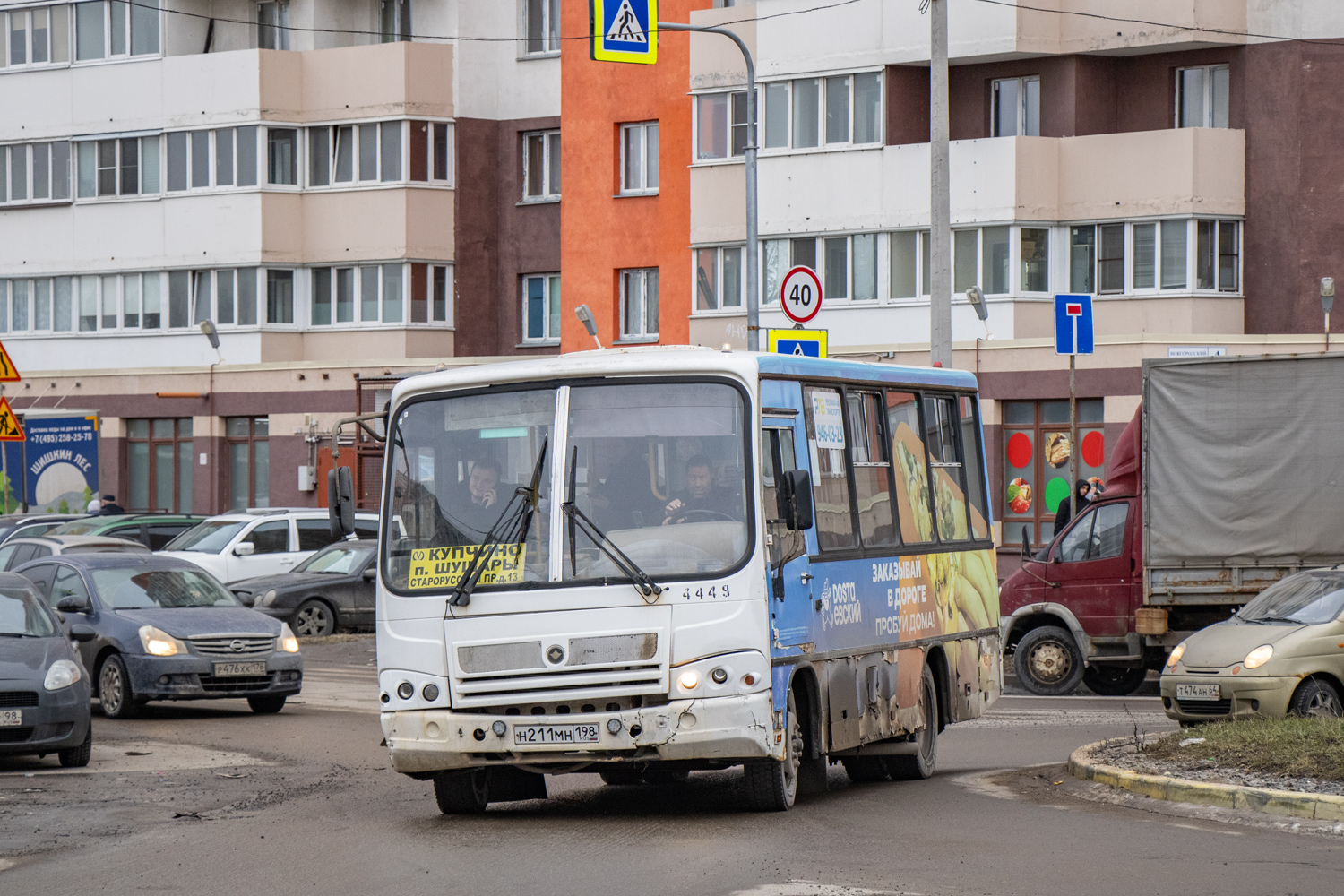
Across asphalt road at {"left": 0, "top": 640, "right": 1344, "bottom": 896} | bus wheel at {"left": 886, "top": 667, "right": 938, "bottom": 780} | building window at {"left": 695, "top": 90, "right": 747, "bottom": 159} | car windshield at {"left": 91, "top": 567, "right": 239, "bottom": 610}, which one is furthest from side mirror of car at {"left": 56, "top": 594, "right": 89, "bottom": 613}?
building window at {"left": 695, "top": 90, "right": 747, "bottom": 159}

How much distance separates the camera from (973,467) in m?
15.9

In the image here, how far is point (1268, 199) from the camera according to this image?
1463 inches

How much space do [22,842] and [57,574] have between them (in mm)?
9964

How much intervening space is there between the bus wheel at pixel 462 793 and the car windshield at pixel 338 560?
17656 millimetres

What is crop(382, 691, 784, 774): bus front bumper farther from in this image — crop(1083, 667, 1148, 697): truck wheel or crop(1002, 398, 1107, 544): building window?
crop(1002, 398, 1107, 544): building window

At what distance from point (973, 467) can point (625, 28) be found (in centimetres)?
931

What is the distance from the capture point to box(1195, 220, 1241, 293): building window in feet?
122

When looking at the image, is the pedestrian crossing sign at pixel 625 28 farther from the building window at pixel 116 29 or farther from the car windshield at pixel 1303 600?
the building window at pixel 116 29

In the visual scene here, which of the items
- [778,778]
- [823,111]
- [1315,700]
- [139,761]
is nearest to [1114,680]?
[1315,700]

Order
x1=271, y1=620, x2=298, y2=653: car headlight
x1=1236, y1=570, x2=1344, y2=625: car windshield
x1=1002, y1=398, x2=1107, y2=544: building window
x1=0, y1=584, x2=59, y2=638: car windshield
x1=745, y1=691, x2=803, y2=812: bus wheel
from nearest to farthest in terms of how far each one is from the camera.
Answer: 1. x1=745, y1=691, x2=803, y2=812: bus wheel
2. x1=0, y1=584, x2=59, y2=638: car windshield
3. x1=1236, y1=570, x2=1344, y2=625: car windshield
4. x1=271, y1=620, x2=298, y2=653: car headlight
5. x1=1002, y1=398, x2=1107, y2=544: building window

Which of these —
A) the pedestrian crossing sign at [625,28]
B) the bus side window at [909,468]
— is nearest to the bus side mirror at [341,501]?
the bus side window at [909,468]

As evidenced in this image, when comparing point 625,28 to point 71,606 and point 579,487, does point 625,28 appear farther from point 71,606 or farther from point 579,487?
point 579,487

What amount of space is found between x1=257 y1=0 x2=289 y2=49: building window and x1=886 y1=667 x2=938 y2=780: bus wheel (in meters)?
38.0

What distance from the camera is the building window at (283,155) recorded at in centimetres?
4784
